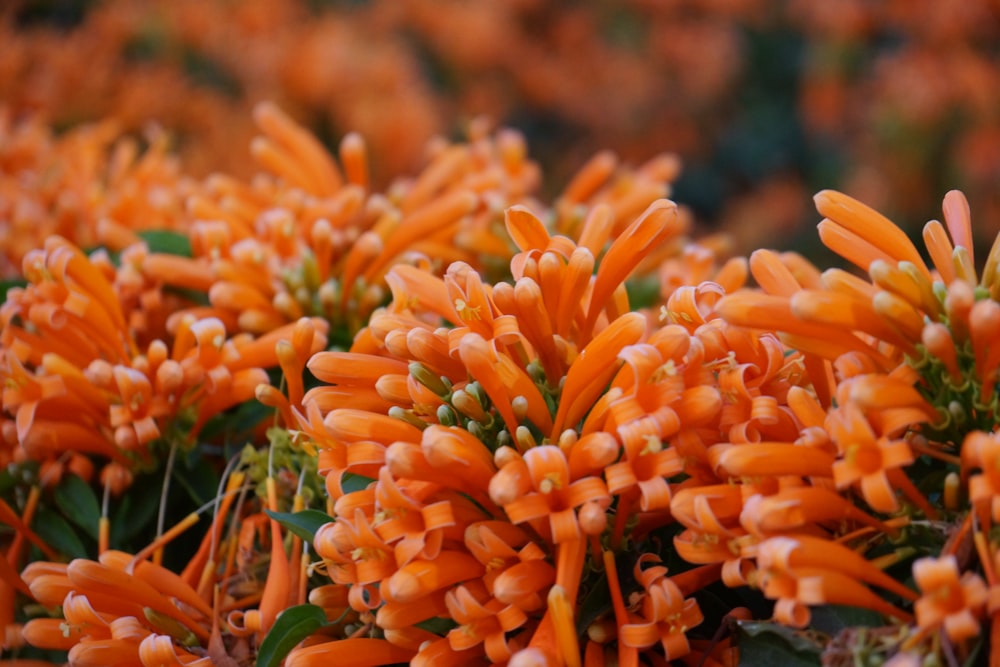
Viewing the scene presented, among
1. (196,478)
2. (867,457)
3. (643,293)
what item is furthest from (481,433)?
(643,293)

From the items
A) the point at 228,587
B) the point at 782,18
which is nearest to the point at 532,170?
the point at 228,587

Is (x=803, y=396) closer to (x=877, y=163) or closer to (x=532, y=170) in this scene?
(x=532, y=170)

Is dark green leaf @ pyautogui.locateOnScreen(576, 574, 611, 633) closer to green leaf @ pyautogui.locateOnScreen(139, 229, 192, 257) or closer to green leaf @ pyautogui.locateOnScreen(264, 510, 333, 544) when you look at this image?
green leaf @ pyautogui.locateOnScreen(264, 510, 333, 544)

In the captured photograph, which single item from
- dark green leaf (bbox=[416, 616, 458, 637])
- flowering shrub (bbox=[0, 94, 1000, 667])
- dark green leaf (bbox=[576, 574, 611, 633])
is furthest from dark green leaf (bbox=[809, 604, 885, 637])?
dark green leaf (bbox=[416, 616, 458, 637])

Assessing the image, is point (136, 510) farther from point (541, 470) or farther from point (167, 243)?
point (541, 470)

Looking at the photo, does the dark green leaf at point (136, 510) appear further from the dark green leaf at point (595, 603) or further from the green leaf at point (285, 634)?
the dark green leaf at point (595, 603)
